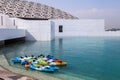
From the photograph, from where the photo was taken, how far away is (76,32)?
144 ft

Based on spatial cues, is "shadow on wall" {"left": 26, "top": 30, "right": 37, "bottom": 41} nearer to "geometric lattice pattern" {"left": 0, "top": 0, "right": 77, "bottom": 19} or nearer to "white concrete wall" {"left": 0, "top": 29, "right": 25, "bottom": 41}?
"white concrete wall" {"left": 0, "top": 29, "right": 25, "bottom": 41}

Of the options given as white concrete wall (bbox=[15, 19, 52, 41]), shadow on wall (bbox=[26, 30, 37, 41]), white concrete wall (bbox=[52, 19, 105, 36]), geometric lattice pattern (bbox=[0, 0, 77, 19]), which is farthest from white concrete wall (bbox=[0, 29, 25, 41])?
geometric lattice pattern (bbox=[0, 0, 77, 19])

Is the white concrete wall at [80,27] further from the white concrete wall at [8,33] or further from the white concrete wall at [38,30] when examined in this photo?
the white concrete wall at [8,33]

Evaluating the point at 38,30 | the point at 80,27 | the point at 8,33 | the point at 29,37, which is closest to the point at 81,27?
the point at 80,27

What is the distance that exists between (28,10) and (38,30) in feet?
79.9

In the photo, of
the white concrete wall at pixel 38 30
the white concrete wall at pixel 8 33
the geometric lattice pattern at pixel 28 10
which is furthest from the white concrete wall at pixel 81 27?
the white concrete wall at pixel 8 33

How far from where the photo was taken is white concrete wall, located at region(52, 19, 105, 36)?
43.2m

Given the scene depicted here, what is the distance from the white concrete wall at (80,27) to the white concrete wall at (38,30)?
1210cm

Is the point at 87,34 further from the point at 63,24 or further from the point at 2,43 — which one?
the point at 2,43

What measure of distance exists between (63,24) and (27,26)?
12839mm

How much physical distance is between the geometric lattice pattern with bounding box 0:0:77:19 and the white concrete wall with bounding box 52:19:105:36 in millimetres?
11595

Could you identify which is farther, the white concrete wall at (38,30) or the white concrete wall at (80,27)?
the white concrete wall at (80,27)

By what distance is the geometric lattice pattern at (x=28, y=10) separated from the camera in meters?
50.5

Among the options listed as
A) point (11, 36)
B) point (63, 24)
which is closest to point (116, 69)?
point (11, 36)
